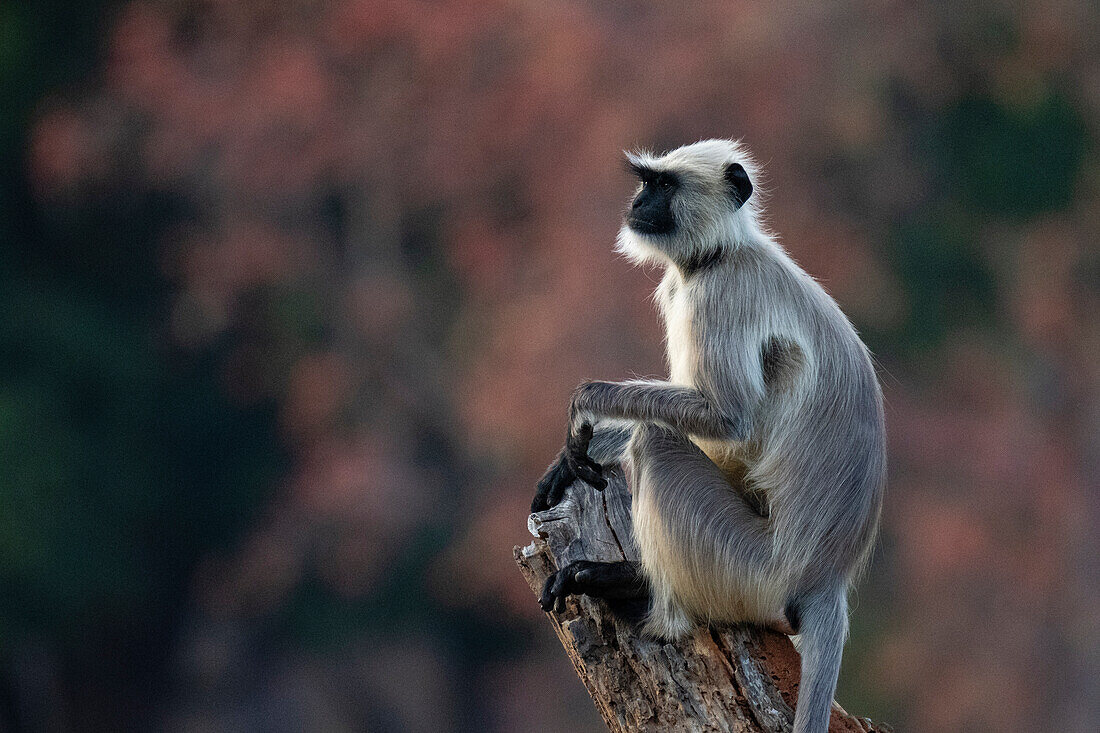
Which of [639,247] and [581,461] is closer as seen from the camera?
[581,461]

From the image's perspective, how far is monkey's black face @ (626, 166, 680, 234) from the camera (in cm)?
284

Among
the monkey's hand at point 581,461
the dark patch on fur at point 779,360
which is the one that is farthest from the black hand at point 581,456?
the dark patch on fur at point 779,360

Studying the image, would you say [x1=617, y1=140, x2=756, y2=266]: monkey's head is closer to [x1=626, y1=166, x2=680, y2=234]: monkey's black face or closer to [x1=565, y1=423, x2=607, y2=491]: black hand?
[x1=626, y1=166, x2=680, y2=234]: monkey's black face

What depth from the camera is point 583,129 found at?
746cm

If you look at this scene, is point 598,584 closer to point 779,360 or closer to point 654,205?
point 779,360

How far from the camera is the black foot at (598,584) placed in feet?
8.48

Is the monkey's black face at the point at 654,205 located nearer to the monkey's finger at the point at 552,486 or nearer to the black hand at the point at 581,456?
the black hand at the point at 581,456

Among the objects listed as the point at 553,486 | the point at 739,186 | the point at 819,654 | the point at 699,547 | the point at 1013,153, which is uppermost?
the point at 1013,153

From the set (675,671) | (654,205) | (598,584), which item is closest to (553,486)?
(598,584)

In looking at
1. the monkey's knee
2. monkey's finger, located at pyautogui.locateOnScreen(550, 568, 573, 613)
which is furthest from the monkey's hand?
monkey's finger, located at pyautogui.locateOnScreen(550, 568, 573, 613)

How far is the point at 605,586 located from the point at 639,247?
0.87 metres

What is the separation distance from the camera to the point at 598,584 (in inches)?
102

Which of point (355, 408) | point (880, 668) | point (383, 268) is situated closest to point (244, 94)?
point (383, 268)

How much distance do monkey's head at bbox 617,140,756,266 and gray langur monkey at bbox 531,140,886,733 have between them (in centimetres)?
10
